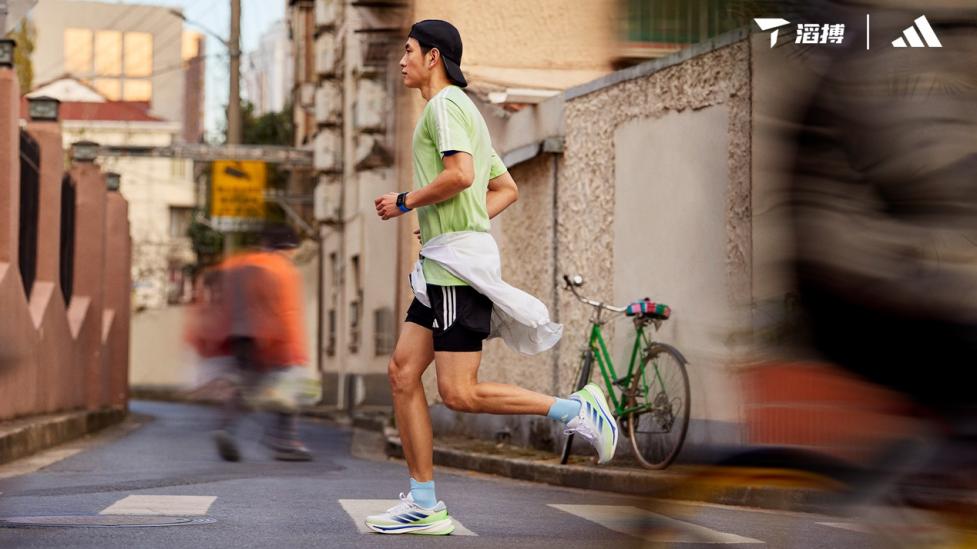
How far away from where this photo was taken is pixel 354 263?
30.6 metres

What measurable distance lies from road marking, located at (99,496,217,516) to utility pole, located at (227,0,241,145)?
89.4 ft

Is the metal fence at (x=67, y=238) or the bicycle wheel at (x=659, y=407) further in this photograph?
the metal fence at (x=67, y=238)

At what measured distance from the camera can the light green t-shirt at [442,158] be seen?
5.79 meters

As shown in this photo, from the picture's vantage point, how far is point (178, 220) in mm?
69312

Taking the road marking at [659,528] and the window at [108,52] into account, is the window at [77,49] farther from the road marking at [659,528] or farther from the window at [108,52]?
the road marking at [659,528]

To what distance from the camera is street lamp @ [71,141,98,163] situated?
22500 millimetres

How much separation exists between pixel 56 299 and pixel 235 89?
17.4 meters

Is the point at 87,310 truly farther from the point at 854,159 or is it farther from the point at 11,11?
the point at 854,159

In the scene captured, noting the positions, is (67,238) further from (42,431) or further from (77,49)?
(77,49)

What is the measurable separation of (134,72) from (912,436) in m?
74.5

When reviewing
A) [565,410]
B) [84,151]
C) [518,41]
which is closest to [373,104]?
[84,151]

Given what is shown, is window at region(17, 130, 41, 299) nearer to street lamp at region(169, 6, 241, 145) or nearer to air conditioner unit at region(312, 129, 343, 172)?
air conditioner unit at region(312, 129, 343, 172)

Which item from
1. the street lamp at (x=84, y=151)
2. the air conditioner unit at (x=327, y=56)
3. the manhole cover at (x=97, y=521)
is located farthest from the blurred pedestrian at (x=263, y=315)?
the air conditioner unit at (x=327, y=56)

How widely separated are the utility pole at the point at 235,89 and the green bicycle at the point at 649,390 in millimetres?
24921
